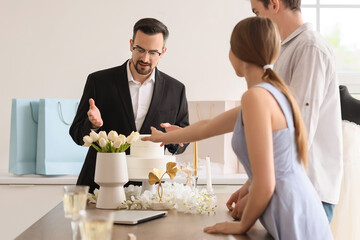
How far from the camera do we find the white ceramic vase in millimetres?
2014

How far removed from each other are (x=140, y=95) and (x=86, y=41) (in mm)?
1472

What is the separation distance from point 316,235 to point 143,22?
137 cm

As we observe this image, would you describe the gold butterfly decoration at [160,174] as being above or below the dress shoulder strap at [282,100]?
below

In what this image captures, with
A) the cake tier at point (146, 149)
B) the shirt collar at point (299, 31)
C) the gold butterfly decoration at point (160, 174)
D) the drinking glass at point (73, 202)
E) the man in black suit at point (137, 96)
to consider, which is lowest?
the drinking glass at point (73, 202)

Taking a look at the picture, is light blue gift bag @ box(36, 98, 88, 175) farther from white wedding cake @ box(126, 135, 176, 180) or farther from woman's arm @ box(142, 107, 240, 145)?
woman's arm @ box(142, 107, 240, 145)

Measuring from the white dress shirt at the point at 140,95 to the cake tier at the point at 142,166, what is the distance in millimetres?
499

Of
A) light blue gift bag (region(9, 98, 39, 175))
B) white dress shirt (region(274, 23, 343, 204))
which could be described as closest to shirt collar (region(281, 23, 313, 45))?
white dress shirt (region(274, 23, 343, 204))

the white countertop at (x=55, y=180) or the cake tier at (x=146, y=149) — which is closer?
the cake tier at (x=146, y=149)

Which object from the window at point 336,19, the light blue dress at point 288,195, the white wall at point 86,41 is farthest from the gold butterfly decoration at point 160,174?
the window at point 336,19

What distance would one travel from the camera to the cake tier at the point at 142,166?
2145 millimetres

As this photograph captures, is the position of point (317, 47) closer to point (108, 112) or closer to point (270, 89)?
point (270, 89)

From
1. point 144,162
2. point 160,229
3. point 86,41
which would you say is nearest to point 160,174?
point 144,162

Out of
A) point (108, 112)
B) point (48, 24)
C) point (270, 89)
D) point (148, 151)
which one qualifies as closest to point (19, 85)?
point (48, 24)

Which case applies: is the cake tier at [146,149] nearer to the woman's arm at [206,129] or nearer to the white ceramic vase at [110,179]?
the white ceramic vase at [110,179]
